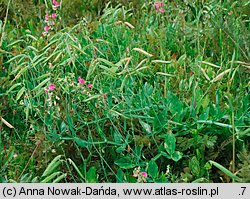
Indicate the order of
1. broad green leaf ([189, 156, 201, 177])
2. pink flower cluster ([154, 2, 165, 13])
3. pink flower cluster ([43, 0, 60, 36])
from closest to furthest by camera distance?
broad green leaf ([189, 156, 201, 177]) → pink flower cluster ([43, 0, 60, 36]) → pink flower cluster ([154, 2, 165, 13])

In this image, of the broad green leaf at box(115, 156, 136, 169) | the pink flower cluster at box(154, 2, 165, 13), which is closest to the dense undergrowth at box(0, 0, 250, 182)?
the broad green leaf at box(115, 156, 136, 169)

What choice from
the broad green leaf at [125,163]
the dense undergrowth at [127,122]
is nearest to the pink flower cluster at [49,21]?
the dense undergrowth at [127,122]

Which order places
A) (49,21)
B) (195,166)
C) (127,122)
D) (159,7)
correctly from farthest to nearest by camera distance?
(159,7) < (49,21) < (127,122) < (195,166)

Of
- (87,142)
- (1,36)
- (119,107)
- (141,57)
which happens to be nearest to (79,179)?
(87,142)

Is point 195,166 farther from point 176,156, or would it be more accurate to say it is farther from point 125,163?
point 125,163

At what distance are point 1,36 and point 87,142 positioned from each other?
110 centimetres

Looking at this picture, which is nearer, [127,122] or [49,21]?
[127,122]

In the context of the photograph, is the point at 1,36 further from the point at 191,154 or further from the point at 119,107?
the point at 191,154

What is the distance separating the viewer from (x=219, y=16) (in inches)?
136

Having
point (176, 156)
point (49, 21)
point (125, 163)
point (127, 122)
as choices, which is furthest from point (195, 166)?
point (49, 21)

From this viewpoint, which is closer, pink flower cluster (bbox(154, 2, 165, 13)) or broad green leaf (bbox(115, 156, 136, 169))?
broad green leaf (bbox(115, 156, 136, 169))

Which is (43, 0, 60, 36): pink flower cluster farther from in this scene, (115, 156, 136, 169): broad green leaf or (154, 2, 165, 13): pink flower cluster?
(115, 156, 136, 169): broad green leaf

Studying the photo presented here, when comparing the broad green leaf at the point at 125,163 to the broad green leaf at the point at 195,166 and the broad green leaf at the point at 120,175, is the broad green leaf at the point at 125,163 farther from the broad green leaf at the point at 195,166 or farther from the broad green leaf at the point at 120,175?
the broad green leaf at the point at 195,166

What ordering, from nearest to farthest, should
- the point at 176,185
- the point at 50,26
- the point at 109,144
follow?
1. the point at 176,185
2. the point at 109,144
3. the point at 50,26
